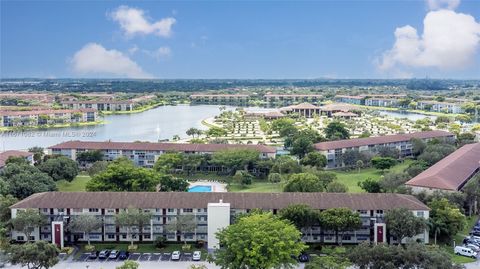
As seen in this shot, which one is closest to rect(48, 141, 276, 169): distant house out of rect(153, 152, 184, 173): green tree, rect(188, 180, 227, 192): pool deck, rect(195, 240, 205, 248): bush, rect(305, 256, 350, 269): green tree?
rect(153, 152, 184, 173): green tree

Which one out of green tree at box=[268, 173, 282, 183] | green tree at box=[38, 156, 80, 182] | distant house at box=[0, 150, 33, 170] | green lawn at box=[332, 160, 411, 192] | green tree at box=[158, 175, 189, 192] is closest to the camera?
green tree at box=[158, 175, 189, 192]

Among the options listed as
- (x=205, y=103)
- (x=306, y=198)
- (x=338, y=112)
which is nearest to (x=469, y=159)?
(x=306, y=198)

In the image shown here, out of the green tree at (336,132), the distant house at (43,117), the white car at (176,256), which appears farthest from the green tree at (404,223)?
the distant house at (43,117)

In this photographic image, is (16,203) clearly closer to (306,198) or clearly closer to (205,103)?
(306,198)

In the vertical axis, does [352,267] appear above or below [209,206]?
below

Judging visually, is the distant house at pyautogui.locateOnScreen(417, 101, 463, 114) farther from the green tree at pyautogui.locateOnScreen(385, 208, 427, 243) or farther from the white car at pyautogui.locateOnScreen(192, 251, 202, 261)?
the white car at pyautogui.locateOnScreen(192, 251, 202, 261)

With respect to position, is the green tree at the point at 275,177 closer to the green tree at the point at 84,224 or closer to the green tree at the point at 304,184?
the green tree at the point at 304,184
